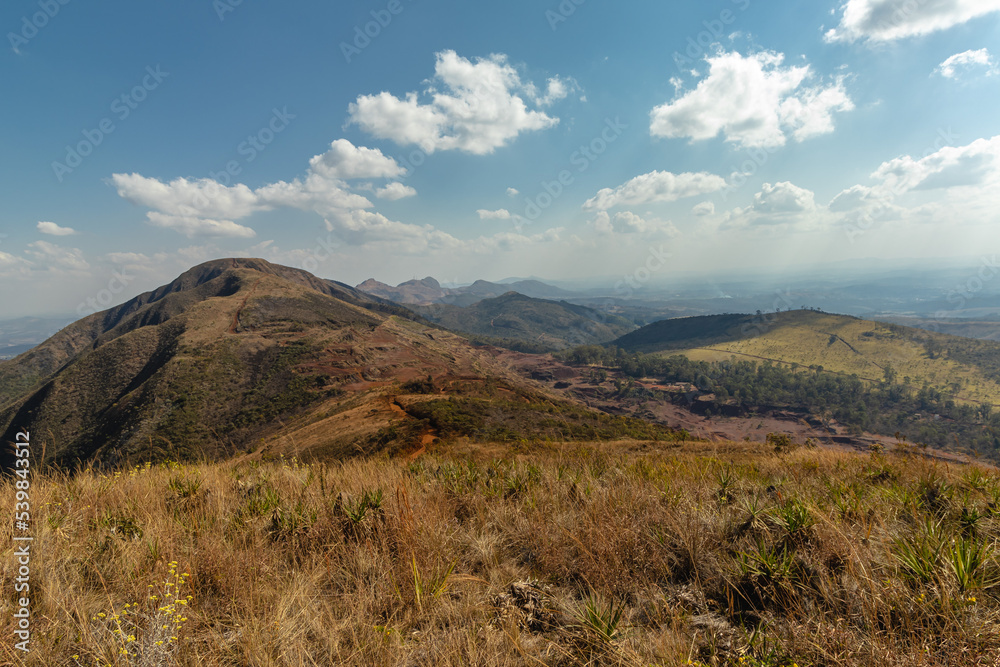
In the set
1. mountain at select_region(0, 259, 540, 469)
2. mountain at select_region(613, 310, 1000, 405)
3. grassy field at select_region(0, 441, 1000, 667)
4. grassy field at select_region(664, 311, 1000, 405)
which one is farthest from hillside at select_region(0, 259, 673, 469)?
mountain at select_region(613, 310, 1000, 405)

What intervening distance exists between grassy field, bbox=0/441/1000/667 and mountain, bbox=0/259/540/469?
890 inches

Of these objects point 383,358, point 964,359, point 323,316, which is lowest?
A: point 964,359

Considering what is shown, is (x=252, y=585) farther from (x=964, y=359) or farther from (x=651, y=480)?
(x=964, y=359)

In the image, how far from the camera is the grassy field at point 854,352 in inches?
4060

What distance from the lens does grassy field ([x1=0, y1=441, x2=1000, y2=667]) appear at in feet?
7.93

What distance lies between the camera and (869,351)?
12512 centimetres

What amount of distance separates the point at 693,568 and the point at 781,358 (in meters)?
167

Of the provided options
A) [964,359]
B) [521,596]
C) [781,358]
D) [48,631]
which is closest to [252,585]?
[48,631]

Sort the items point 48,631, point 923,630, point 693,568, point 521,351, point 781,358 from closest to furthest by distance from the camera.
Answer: point 923,630 < point 48,631 < point 693,568 < point 781,358 < point 521,351

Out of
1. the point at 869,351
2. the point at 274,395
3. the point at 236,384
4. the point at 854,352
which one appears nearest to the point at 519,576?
the point at 274,395

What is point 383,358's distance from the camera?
75.9 metres

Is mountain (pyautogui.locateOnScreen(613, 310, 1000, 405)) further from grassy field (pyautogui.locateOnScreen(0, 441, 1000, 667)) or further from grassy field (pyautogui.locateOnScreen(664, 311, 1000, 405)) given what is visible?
grassy field (pyautogui.locateOnScreen(0, 441, 1000, 667))

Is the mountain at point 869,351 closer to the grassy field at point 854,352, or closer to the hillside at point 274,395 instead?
the grassy field at point 854,352

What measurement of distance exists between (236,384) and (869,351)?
7255 inches
